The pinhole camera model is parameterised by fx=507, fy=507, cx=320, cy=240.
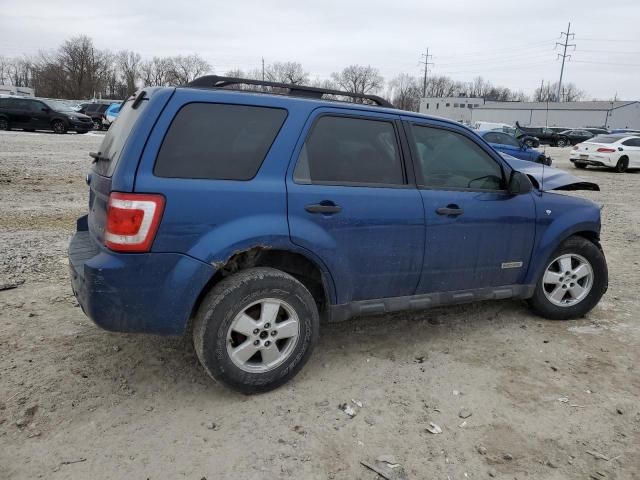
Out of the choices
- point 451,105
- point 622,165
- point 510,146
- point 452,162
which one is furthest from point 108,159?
point 451,105

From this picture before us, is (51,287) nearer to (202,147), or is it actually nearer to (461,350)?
(202,147)

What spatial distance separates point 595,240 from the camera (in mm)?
4680

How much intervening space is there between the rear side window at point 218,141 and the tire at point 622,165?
21138 mm

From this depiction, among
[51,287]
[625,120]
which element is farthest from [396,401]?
[625,120]

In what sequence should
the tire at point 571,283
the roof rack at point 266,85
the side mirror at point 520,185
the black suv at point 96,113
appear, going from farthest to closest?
the black suv at point 96,113
the tire at point 571,283
the side mirror at point 520,185
the roof rack at point 266,85

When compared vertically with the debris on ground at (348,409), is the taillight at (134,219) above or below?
above

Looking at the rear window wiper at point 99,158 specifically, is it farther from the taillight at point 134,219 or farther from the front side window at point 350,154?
the front side window at point 350,154

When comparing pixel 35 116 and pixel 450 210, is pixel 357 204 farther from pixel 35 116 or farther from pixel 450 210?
pixel 35 116

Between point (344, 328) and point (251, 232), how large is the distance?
1627mm

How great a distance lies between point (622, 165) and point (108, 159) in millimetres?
22070

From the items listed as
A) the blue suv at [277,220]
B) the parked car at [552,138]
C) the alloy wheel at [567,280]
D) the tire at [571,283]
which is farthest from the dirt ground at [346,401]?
the parked car at [552,138]

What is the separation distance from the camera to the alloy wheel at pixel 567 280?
14.6ft

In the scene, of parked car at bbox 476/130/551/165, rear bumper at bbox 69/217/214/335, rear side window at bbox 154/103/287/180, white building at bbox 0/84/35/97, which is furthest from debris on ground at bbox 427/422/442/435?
white building at bbox 0/84/35/97

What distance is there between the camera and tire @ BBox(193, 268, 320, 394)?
2955 mm
